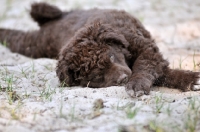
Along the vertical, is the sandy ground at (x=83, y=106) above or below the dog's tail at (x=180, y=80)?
below

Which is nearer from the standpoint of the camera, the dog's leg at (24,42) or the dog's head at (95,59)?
the dog's head at (95,59)

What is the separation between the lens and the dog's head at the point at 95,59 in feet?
16.9

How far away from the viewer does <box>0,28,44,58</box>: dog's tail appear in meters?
7.68

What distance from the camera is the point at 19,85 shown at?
5281 mm

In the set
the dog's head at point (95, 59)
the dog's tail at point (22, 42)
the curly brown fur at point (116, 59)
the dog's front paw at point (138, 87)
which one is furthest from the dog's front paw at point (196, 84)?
the dog's tail at point (22, 42)

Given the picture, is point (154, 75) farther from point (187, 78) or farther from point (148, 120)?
point (148, 120)

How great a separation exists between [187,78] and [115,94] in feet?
3.68

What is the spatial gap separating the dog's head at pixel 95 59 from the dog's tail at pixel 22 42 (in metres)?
2.23

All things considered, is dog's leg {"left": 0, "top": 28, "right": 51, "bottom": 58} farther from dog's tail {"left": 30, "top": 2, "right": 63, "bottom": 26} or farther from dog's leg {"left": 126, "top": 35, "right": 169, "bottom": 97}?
dog's leg {"left": 126, "top": 35, "right": 169, "bottom": 97}

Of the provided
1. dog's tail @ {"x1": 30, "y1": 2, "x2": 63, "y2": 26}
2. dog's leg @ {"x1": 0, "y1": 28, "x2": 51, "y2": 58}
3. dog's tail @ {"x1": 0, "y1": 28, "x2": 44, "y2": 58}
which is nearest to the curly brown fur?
dog's tail @ {"x1": 30, "y1": 2, "x2": 63, "y2": 26}

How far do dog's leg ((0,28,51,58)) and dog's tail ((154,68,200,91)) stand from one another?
9.10 ft

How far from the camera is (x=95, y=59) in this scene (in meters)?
5.15

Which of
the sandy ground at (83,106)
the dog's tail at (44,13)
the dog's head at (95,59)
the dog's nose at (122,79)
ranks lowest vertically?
the sandy ground at (83,106)

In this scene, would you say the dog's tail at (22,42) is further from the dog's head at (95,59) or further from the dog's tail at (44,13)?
the dog's head at (95,59)
